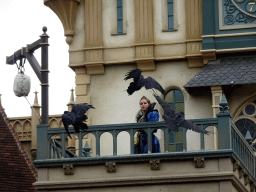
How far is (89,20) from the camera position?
31844mm

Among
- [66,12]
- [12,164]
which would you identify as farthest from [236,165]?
[12,164]

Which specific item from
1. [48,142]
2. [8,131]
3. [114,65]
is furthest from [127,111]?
[48,142]

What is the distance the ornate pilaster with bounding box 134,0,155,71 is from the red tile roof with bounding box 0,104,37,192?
5215 mm

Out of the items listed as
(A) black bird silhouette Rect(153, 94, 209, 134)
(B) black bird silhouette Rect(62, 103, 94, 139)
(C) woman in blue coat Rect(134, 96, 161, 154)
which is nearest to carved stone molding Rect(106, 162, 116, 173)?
(C) woman in blue coat Rect(134, 96, 161, 154)

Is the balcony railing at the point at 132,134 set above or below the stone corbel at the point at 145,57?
below

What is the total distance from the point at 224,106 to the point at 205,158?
120cm

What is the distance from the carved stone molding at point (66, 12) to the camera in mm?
31609

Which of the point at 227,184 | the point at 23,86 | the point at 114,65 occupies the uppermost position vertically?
the point at 114,65

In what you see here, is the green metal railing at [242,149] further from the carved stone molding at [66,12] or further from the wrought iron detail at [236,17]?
the carved stone molding at [66,12]

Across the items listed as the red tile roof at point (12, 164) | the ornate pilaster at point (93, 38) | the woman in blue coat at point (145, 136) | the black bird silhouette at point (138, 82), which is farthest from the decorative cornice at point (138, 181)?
the ornate pilaster at point (93, 38)

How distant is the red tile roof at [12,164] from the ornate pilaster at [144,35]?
17.1 ft

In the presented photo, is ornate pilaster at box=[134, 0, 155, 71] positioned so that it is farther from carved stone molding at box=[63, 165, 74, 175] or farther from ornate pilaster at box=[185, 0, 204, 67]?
carved stone molding at box=[63, 165, 74, 175]

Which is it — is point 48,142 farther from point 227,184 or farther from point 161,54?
point 161,54

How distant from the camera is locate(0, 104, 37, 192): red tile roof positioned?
101 ft
